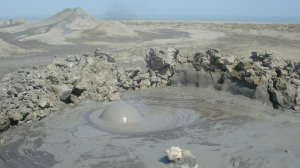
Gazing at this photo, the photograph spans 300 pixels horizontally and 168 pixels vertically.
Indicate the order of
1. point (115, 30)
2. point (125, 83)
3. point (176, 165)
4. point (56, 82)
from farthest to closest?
point (115, 30), point (125, 83), point (56, 82), point (176, 165)

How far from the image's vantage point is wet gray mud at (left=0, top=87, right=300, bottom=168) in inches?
127

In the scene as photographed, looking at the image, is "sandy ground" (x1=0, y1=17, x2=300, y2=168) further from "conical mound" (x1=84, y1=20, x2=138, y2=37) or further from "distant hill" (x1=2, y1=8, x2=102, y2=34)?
"distant hill" (x1=2, y1=8, x2=102, y2=34)

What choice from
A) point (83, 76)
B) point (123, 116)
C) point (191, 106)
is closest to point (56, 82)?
point (83, 76)

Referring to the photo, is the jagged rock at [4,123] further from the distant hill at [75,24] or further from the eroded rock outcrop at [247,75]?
the distant hill at [75,24]

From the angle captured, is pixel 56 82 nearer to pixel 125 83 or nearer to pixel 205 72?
pixel 125 83

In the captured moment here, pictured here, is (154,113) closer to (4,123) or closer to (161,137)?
(161,137)

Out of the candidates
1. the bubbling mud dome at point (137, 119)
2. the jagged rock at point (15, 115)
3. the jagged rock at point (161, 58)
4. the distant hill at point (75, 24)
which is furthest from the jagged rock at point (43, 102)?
the distant hill at point (75, 24)

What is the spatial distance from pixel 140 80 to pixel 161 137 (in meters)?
3.98

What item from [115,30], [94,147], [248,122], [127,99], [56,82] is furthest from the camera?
[115,30]

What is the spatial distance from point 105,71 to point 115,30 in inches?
619

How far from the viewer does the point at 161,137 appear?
3988mm

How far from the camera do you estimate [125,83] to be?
7625 millimetres

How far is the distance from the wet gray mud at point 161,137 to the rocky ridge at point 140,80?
0.43 m

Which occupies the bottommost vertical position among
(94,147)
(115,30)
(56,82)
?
(94,147)
